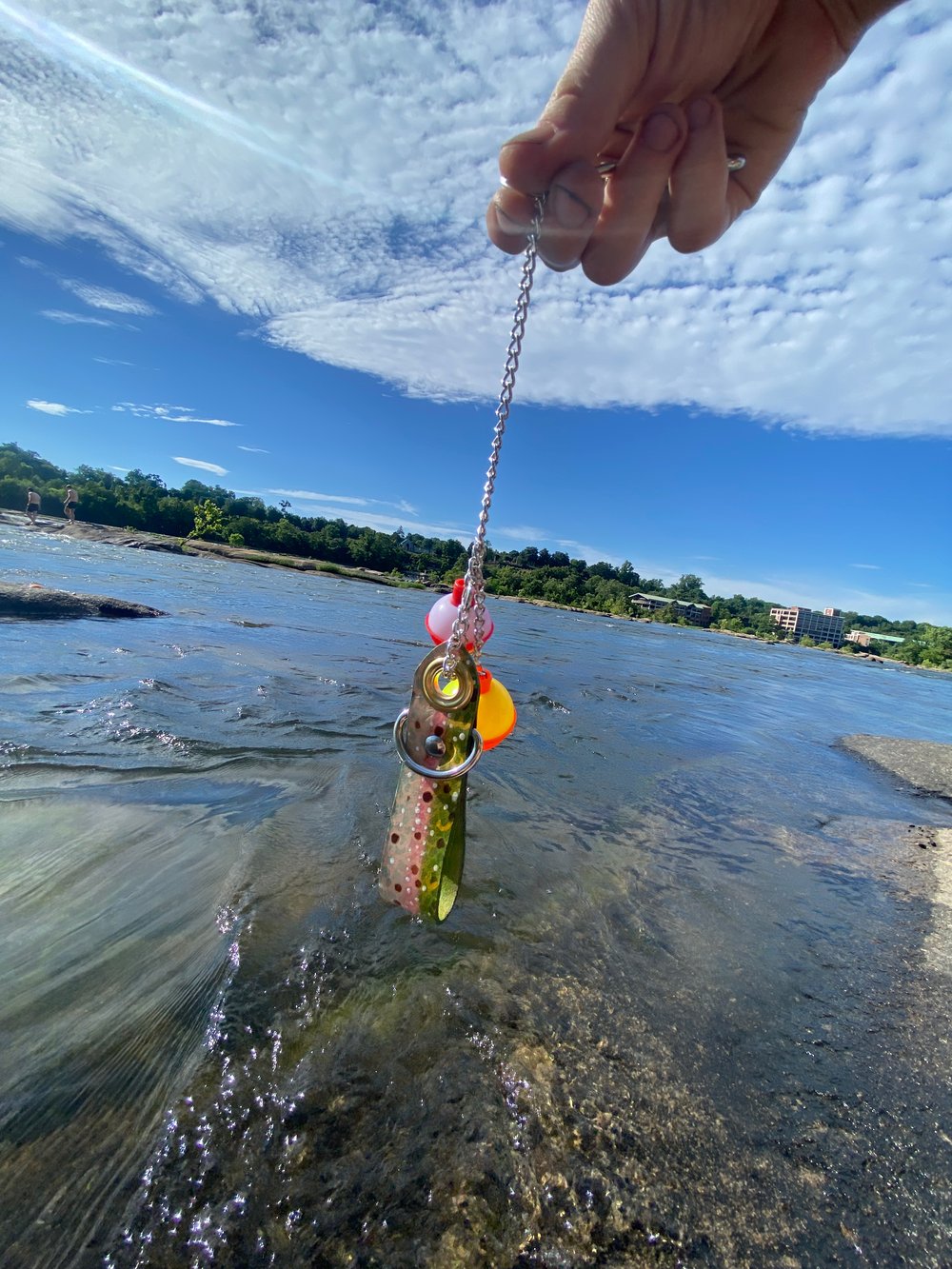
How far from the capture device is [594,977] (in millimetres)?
2246

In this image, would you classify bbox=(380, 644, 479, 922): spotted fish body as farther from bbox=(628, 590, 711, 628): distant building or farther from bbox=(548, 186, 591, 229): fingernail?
bbox=(628, 590, 711, 628): distant building

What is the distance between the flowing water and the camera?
1307 millimetres

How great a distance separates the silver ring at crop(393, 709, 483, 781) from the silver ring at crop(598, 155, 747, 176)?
65.7 inches

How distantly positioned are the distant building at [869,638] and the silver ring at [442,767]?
499ft

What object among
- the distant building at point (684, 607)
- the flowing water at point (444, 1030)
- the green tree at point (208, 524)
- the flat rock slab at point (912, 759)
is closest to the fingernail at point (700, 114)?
the flowing water at point (444, 1030)

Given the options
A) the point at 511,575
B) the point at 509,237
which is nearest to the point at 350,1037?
the point at 509,237

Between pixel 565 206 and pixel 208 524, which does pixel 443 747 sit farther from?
pixel 208 524

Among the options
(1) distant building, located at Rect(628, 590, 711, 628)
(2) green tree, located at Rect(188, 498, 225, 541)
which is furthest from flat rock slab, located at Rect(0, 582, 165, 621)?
(1) distant building, located at Rect(628, 590, 711, 628)

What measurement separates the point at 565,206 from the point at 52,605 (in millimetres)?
11099

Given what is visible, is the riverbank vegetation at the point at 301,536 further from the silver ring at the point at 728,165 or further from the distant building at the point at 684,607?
the silver ring at the point at 728,165

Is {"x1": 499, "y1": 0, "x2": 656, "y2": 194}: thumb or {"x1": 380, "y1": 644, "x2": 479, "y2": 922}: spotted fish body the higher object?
{"x1": 499, "y1": 0, "x2": 656, "y2": 194}: thumb

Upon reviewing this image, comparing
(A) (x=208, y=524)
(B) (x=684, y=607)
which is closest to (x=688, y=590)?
(B) (x=684, y=607)

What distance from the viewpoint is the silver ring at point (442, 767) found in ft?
5.21

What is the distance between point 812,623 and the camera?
16425 cm
